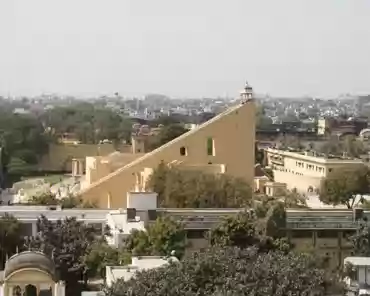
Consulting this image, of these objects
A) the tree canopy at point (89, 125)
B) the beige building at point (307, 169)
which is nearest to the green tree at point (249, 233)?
the beige building at point (307, 169)

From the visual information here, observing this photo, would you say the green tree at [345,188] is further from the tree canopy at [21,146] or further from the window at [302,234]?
the tree canopy at [21,146]

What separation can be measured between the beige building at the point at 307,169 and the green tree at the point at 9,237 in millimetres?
13187

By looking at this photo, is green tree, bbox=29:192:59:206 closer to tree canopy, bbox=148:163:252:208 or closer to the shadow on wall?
tree canopy, bbox=148:163:252:208

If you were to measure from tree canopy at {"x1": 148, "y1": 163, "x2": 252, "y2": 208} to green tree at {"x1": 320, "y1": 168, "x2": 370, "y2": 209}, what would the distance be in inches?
128

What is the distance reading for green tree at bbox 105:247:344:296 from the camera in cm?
1128

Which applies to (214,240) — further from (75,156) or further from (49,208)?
(75,156)

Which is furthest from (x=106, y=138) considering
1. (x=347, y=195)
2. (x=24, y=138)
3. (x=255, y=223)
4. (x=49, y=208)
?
(x=255, y=223)

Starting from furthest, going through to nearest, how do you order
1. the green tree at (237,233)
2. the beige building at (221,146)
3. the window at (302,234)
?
the beige building at (221,146) → the window at (302,234) → the green tree at (237,233)

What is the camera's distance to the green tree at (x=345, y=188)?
25234 millimetres

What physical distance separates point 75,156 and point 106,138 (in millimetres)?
8319

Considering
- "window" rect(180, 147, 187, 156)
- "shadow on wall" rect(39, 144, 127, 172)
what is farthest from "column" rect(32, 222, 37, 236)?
"shadow on wall" rect(39, 144, 127, 172)

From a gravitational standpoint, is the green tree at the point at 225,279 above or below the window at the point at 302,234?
below

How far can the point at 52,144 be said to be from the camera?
4238cm

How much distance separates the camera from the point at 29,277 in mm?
13125
